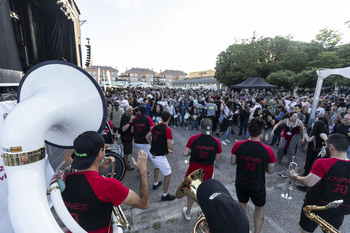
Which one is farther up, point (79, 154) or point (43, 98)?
point (43, 98)

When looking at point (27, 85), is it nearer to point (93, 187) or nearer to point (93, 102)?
point (93, 102)

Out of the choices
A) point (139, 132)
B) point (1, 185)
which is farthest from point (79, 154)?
point (139, 132)

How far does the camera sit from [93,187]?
53.8 inches

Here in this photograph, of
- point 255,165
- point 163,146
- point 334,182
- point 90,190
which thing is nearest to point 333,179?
point 334,182

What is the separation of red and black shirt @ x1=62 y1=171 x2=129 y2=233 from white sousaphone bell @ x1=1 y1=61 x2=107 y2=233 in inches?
12.8

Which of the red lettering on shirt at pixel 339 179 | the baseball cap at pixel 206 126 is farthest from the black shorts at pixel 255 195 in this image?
the baseball cap at pixel 206 126

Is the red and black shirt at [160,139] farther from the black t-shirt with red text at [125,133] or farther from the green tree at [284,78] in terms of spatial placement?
the green tree at [284,78]

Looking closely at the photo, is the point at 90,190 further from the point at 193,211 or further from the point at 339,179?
the point at 339,179

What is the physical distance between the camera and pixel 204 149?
115 inches

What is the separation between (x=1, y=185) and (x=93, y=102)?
2.04 m

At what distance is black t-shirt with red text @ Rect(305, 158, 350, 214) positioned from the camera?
2021 millimetres

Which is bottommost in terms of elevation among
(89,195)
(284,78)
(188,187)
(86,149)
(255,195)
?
(255,195)

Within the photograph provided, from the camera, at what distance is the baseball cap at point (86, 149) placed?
1359 mm

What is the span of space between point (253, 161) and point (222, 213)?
1.85m
